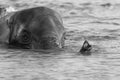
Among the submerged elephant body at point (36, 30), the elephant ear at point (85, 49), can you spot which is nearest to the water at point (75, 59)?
the elephant ear at point (85, 49)

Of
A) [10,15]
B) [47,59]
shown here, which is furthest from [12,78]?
[10,15]

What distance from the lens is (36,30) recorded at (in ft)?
37.4

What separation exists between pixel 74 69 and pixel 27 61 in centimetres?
107

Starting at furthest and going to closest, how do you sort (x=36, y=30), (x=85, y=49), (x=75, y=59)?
(x=36, y=30), (x=85, y=49), (x=75, y=59)

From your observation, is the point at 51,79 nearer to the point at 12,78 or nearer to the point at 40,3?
the point at 12,78

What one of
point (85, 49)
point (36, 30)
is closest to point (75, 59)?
point (85, 49)

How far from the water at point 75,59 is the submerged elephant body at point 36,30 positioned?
11.0 inches

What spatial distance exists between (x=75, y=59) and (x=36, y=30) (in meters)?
1.29

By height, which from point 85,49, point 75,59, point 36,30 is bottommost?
point 75,59

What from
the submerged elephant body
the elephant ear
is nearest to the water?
the elephant ear

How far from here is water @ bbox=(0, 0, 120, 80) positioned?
938 cm

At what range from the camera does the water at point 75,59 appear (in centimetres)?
938

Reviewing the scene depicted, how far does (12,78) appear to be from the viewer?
361 inches

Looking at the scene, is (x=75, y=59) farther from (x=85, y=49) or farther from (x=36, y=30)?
(x=36, y=30)
